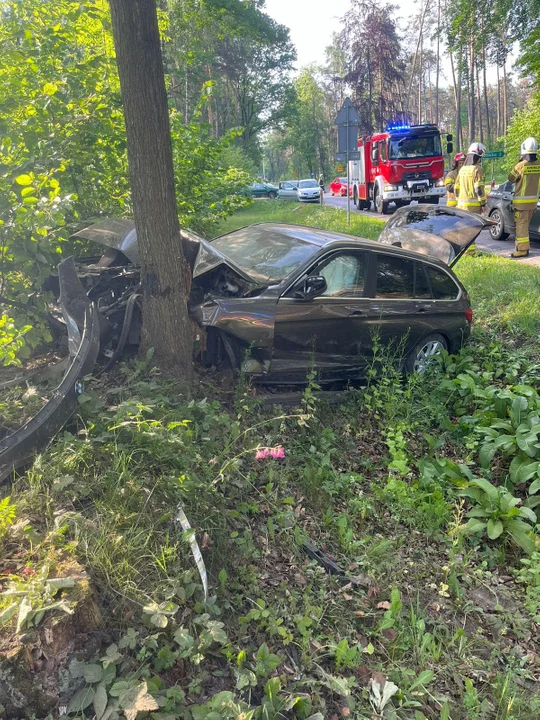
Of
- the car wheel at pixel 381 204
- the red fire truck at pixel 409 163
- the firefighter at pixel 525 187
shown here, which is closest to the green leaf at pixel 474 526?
the firefighter at pixel 525 187

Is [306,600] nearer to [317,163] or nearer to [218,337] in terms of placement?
[218,337]

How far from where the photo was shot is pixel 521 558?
376 centimetres

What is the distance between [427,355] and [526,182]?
6.50 m

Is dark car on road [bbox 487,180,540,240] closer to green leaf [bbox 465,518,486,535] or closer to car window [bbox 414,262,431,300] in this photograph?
car window [bbox 414,262,431,300]

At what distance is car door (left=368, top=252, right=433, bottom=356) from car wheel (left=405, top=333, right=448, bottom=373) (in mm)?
97

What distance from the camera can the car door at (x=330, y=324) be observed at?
4.70 m

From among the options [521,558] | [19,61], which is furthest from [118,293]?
[521,558]

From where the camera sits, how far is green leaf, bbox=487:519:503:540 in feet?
12.2

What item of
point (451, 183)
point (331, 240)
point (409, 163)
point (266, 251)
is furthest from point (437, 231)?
point (409, 163)

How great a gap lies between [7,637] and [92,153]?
5073mm

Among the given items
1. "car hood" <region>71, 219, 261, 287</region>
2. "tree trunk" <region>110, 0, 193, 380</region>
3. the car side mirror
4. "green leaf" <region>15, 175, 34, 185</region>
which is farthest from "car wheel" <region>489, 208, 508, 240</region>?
"green leaf" <region>15, 175, 34, 185</region>

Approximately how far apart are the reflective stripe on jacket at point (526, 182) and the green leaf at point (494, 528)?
8.73 meters

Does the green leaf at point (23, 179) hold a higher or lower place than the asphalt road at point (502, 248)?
higher

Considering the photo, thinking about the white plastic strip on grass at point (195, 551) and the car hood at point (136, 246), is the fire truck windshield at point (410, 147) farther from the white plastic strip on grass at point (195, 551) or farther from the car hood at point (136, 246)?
the white plastic strip on grass at point (195, 551)
